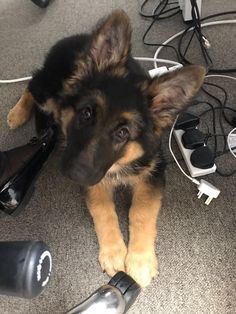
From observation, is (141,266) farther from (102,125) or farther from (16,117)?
(16,117)

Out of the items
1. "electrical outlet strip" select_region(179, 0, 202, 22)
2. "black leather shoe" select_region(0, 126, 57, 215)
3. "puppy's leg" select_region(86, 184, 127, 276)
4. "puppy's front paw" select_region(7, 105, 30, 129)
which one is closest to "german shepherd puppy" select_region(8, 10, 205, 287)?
"puppy's leg" select_region(86, 184, 127, 276)

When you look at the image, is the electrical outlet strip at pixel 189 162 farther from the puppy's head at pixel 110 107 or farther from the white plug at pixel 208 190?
the puppy's head at pixel 110 107

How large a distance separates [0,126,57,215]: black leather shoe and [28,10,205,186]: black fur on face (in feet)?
1.14

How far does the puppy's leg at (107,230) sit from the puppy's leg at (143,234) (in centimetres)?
5

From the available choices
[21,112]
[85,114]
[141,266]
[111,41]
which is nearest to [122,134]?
[85,114]

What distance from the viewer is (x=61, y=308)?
5.76 ft

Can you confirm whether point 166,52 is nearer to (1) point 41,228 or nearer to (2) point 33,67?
(2) point 33,67

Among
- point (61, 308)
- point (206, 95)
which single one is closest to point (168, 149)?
point (206, 95)

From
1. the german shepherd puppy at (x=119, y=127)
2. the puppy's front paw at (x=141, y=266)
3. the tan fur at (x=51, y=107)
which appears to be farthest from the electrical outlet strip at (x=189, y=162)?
the tan fur at (x=51, y=107)

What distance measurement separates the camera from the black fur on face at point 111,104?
152 centimetres

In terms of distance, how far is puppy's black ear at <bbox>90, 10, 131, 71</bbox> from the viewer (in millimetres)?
1440

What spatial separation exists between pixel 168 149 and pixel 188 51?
87 cm

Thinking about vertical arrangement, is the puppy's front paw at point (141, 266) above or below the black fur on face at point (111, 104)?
below

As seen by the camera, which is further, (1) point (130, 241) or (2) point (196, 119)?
(2) point (196, 119)
